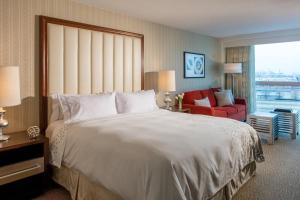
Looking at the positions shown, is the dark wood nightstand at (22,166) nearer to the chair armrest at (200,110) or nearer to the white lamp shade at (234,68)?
the chair armrest at (200,110)

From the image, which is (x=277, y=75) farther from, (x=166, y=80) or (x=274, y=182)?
(x=274, y=182)

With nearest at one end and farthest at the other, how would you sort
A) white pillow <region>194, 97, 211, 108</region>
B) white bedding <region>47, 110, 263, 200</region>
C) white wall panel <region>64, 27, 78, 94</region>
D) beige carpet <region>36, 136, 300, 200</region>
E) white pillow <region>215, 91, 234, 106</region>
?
white bedding <region>47, 110, 263, 200</region> → beige carpet <region>36, 136, 300, 200</region> → white wall panel <region>64, 27, 78, 94</region> → white pillow <region>194, 97, 211, 108</region> → white pillow <region>215, 91, 234, 106</region>

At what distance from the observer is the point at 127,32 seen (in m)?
3.99

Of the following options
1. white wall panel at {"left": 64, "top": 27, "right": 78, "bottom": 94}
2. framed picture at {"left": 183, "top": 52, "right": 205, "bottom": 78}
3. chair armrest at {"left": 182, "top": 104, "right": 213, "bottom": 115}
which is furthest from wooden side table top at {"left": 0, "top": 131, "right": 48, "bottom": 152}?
framed picture at {"left": 183, "top": 52, "right": 205, "bottom": 78}

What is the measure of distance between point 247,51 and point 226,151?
480 centimetres

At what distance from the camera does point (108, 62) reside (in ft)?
12.2

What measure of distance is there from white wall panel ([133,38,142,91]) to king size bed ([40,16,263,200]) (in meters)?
0.13

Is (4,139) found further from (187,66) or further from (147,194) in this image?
(187,66)

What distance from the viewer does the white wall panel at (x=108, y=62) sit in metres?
3.67

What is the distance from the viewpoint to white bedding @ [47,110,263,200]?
5.53 ft

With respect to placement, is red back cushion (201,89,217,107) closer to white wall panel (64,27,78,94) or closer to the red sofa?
the red sofa

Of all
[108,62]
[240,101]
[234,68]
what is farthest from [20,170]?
[234,68]

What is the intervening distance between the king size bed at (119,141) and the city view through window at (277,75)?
3759 millimetres

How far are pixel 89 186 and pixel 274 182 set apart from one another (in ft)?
7.00
